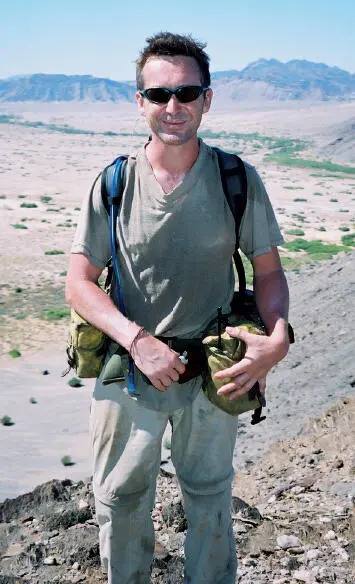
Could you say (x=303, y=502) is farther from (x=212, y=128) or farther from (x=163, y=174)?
(x=212, y=128)

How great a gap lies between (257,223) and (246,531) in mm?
2516

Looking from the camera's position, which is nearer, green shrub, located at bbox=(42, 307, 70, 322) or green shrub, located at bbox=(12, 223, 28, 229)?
green shrub, located at bbox=(42, 307, 70, 322)

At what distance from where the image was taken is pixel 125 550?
3107mm

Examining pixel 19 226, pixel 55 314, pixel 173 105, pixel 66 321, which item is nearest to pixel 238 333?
pixel 173 105

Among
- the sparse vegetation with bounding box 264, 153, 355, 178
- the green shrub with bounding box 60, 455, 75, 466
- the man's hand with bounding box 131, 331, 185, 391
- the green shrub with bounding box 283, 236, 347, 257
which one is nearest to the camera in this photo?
the man's hand with bounding box 131, 331, 185, 391

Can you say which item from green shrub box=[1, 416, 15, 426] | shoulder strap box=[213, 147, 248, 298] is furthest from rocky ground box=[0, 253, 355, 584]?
green shrub box=[1, 416, 15, 426]

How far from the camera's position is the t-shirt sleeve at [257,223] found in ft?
9.64

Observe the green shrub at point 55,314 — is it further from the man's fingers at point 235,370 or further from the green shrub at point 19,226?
the man's fingers at point 235,370

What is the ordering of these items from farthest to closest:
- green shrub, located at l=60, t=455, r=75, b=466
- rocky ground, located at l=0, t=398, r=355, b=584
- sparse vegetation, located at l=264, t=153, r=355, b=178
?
sparse vegetation, located at l=264, t=153, r=355, b=178, green shrub, located at l=60, t=455, r=75, b=466, rocky ground, located at l=0, t=398, r=355, b=584

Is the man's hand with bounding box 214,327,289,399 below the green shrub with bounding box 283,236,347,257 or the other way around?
the other way around

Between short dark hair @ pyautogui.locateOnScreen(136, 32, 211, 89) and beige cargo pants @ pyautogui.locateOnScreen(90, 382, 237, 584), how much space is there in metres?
1.27

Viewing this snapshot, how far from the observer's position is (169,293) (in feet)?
9.59

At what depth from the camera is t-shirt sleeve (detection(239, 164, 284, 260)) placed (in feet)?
9.64

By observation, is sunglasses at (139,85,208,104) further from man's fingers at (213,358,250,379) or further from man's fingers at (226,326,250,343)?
man's fingers at (213,358,250,379)
